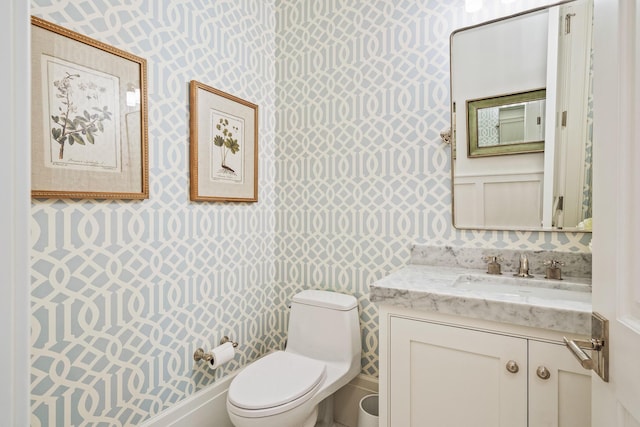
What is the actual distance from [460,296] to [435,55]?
1.18 metres

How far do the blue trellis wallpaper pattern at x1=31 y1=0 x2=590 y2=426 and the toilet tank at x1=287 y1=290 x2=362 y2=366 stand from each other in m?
0.12

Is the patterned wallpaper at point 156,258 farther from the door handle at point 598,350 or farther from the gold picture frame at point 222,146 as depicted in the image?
the door handle at point 598,350

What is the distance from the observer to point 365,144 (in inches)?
74.3

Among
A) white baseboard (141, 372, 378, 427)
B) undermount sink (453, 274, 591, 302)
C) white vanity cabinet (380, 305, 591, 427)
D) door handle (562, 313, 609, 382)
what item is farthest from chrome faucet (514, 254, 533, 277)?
white baseboard (141, 372, 378, 427)

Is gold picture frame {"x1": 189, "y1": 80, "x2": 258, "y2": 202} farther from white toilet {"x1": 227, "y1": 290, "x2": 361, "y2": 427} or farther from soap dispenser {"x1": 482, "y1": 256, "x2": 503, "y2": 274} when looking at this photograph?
soap dispenser {"x1": 482, "y1": 256, "x2": 503, "y2": 274}

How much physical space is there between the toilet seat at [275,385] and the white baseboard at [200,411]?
320 mm

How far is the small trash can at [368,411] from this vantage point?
165 cm

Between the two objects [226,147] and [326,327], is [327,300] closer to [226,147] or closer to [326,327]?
[326,327]

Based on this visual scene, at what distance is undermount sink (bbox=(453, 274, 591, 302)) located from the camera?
4.11 ft

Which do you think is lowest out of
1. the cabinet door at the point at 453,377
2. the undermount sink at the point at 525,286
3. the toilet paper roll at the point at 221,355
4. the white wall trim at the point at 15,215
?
the toilet paper roll at the point at 221,355

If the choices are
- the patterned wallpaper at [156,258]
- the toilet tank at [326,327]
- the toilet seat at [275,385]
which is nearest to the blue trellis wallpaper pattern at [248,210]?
the patterned wallpaper at [156,258]

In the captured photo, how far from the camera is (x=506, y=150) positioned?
1521 mm

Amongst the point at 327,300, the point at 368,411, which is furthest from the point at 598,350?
the point at 368,411

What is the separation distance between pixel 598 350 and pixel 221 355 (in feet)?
4.88
